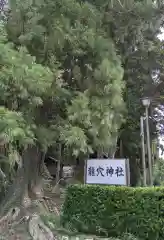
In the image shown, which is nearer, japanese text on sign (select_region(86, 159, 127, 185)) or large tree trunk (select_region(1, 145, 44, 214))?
japanese text on sign (select_region(86, 159, 127, 185))

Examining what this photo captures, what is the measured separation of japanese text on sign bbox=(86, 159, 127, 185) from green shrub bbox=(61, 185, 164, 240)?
8.0 inches

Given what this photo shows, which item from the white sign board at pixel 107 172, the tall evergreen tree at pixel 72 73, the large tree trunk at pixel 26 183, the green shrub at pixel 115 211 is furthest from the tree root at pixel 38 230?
the white sign board at pixel 107 172

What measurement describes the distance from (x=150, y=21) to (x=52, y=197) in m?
6.19

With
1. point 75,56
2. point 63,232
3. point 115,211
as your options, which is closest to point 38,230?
point 63,232

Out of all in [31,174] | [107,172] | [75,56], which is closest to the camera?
[107,172]

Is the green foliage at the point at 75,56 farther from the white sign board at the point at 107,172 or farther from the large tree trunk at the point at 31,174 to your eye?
the large tree trunk at the point at 31,174

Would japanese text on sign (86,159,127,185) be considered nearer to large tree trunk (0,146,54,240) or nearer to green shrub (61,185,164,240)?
green shrub (61,185,164,240)

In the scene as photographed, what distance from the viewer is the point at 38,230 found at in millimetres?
7543

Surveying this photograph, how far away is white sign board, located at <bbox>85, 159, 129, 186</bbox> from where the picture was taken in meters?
6.68

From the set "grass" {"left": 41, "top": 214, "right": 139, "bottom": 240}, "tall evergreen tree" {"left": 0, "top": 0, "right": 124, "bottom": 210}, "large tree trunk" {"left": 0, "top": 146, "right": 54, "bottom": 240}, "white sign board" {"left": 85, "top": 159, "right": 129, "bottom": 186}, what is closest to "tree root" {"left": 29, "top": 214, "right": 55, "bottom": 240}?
"large tree trunk" {"left": 0, "top": 146, "right": 54, "bottom": 240}

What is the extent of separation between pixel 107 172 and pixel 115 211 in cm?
82

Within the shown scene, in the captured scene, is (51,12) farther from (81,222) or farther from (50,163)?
(50,163)

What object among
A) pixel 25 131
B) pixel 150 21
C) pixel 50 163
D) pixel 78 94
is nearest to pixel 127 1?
pixel 150 21

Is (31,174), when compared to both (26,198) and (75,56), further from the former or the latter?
(75,56)
